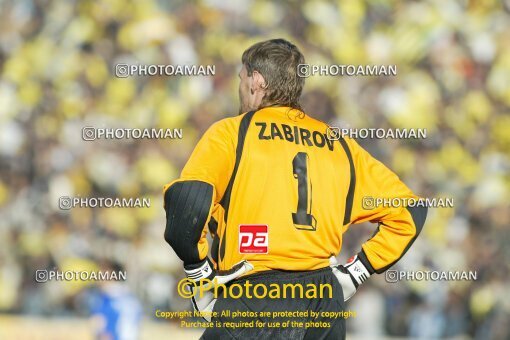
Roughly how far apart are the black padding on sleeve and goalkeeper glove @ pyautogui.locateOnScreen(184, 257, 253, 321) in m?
0.12

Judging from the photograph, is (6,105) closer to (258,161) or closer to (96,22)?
(96,22)

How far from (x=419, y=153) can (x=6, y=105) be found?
166 inches

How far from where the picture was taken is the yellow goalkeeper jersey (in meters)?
3.03

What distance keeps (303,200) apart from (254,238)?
0.72 ft

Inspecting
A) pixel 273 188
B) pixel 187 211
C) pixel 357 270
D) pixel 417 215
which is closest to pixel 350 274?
pixel 357 270

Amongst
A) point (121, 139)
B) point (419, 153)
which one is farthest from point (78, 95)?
point (419, 153)

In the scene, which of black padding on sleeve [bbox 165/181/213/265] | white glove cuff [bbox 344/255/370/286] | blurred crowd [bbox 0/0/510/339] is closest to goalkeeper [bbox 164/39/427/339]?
black padding on sleeve [bbox 165/181/213/265]

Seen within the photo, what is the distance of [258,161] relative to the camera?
120 inches

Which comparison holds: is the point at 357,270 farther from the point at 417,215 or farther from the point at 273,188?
the point at 273,188

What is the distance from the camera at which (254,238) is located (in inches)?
119

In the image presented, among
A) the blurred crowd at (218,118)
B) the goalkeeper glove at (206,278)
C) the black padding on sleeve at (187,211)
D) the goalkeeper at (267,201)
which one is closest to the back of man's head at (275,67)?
the goalkeeper at (267,201)

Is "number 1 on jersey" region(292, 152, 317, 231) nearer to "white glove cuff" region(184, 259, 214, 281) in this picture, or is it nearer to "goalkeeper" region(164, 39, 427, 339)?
"goalkeeper" region(164, 39, 427, 339)

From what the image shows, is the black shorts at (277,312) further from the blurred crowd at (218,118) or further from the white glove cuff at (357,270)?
the blurred crowd at (218,118)

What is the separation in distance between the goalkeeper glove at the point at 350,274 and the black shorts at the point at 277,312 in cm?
24
